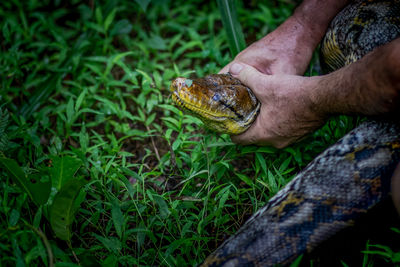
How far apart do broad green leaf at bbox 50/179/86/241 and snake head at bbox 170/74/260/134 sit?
107 cm

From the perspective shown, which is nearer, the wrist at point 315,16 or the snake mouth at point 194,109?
the snake mouth at point 194,109

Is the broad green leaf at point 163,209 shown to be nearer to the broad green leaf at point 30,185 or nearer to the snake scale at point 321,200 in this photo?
the snake scale at point 321,200

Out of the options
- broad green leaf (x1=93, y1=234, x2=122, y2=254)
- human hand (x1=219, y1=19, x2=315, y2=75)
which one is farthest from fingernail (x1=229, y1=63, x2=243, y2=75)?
broad green leaf (x1=93, y1=234, x2=122, y2=254)

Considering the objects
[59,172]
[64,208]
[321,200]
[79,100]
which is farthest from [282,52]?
[64,208]

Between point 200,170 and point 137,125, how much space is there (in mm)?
1173

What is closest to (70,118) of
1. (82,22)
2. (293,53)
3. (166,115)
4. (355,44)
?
(166,115)

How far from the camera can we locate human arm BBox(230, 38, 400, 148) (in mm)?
2104

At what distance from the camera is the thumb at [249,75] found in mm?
2979

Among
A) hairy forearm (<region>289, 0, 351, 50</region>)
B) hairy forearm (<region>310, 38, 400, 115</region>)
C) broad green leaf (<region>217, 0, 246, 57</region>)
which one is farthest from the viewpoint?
broad green leaf (<region>217, 0, 246, 57</region>)

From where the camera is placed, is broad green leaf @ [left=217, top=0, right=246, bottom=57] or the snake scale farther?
broad green leaf @ [left=217, top=0, right=246, bottom=57]

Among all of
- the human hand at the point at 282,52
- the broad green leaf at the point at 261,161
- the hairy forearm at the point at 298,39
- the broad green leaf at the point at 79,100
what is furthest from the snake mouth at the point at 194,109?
the broad green leaf at the point at 79,100

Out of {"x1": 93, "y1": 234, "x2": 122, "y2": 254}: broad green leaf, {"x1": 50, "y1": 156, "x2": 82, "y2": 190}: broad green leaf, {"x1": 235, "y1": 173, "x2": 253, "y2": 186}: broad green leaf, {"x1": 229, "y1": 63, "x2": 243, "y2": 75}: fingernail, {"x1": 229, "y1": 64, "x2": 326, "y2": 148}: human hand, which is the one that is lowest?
{"x1": 235, "y1": 173, "x2": 253, "y2": 186}: broad green leaf

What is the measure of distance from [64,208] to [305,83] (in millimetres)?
2126

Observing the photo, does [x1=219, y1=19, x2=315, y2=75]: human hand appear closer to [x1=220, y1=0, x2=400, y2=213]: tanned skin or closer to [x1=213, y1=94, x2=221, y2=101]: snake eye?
[x1=220, y1=0, x2=400, y2=213]: tanned skin
